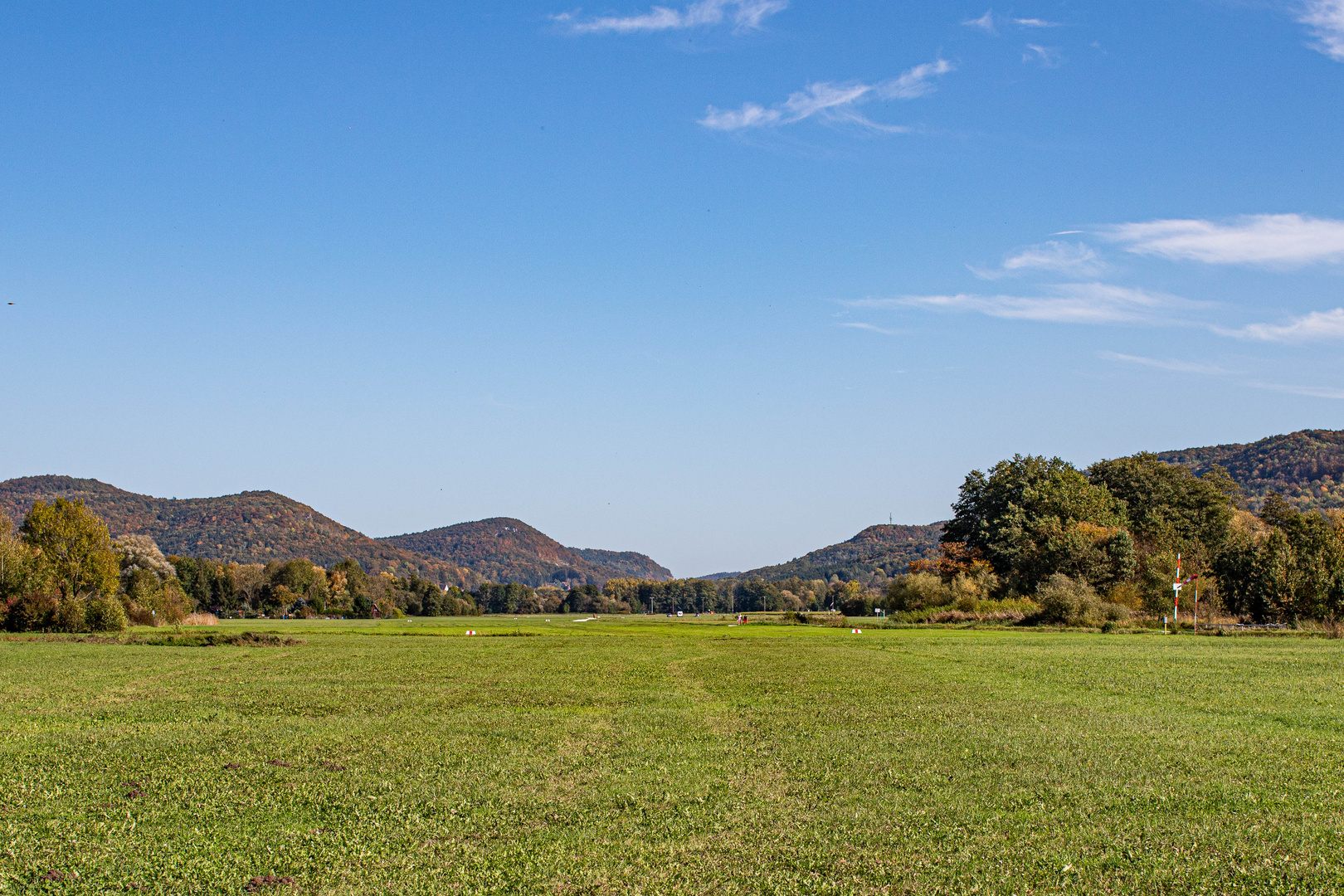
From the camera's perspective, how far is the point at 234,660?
31562 mm

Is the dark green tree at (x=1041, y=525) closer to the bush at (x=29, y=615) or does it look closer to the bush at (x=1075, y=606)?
the bush at (x=1075, y=606)

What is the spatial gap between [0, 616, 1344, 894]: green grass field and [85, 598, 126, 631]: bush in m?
28.8

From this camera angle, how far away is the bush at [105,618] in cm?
4862

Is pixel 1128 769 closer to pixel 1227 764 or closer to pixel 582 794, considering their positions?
pixel 1227 764

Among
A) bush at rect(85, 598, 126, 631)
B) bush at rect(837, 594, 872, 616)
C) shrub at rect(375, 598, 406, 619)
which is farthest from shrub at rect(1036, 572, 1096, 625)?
shrub at rect(375, 598, 406, 619)

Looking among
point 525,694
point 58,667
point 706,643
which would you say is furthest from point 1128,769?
point 706,643

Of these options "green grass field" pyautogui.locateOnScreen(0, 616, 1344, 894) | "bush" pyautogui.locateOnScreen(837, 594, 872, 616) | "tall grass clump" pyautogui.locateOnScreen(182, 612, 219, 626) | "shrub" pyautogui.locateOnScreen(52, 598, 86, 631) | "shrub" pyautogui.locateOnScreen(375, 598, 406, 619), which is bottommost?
"shrub" pyautogui.locateOnScreen(375, 598, 406, 619)

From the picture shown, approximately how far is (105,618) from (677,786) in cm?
4721

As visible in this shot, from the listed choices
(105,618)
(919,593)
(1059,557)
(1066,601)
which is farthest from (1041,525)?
(105,618)

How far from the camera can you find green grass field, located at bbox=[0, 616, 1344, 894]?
25.8ft

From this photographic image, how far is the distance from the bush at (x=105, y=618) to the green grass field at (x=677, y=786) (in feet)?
94.3

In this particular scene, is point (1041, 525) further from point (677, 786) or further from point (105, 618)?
point (677, 786)

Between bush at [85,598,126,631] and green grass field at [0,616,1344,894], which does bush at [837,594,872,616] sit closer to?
bush at [85,598,126,631]

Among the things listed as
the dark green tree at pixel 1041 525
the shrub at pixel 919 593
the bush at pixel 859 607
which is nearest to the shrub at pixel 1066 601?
the dark green tree at pixel 1041 525
